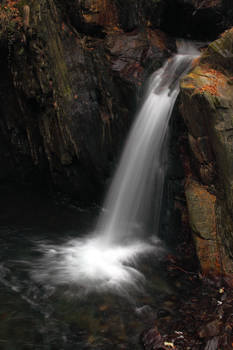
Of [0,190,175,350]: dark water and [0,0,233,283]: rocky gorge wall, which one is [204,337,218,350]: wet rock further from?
[0,0,233,283]: rocky gorge wall

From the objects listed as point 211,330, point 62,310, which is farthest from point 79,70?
point 211,330

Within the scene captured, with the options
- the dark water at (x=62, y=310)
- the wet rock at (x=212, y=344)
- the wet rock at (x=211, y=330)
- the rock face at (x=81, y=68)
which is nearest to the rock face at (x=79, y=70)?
the rock face at (x=81, y=68)

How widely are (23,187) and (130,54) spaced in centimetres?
561

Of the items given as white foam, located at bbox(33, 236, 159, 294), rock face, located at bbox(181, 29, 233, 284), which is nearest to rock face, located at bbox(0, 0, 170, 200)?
white foam, located at bbox(33, 236, 159, 294)

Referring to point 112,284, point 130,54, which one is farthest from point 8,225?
point 130,54

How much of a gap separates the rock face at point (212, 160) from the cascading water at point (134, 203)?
1369 millimetres

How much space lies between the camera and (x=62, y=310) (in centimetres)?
459

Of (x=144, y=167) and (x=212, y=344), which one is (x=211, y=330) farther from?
(x=144, y=167)

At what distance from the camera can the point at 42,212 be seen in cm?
870

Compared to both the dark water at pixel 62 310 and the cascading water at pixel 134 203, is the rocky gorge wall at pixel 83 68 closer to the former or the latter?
the cascading water at pixel 134 203

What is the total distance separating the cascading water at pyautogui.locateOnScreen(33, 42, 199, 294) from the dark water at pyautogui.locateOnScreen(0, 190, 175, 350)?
426 mm

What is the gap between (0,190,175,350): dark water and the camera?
12.9 ft

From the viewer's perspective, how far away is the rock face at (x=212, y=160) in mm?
Result: 5293

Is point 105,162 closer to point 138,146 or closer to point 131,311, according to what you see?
point 138,146
